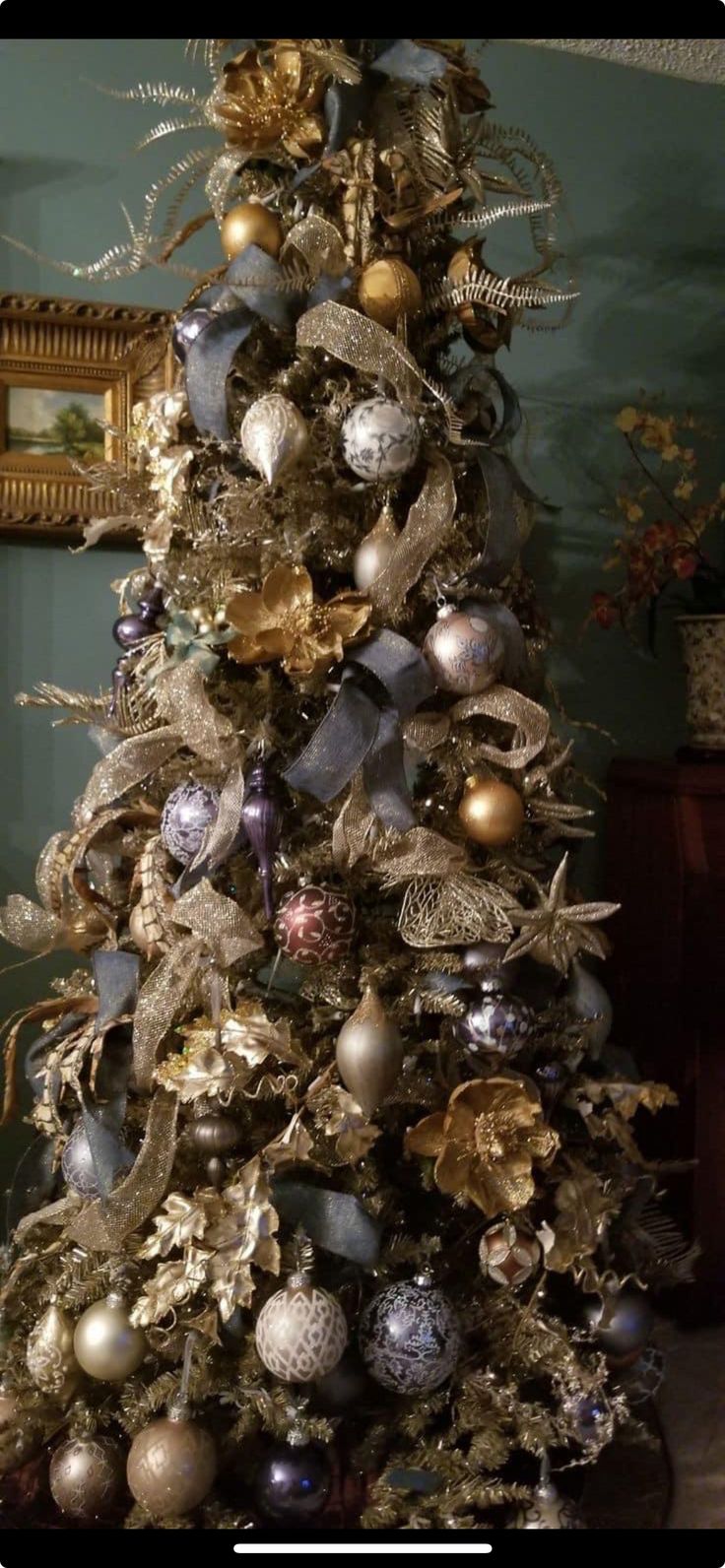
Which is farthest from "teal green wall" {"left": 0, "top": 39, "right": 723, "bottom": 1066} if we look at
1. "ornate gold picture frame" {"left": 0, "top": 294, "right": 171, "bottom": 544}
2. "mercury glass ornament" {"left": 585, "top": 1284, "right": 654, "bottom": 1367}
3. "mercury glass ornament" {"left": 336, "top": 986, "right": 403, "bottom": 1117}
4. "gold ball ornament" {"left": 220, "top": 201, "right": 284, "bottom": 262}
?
"mercury glass ornament" {"left": 585, "top": 1284, "right": 654, "bottom": 1367}

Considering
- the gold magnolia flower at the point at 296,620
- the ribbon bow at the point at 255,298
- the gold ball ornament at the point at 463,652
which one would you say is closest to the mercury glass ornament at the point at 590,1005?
the gold ball ornament at the point at 463,652

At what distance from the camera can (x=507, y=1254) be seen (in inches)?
44.1

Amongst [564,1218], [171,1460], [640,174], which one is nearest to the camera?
[171,1460]

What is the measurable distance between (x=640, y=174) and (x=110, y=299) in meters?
0.94

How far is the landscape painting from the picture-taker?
168cm

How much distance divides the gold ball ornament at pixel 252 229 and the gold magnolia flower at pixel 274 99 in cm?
7

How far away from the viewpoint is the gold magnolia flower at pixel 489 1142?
1.12m

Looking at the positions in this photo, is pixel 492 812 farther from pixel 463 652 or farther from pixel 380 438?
pixel 380 438

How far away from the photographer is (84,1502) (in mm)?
1100

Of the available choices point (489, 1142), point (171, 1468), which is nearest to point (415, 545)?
point (489, 1142)

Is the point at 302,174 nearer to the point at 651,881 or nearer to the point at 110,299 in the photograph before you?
the point at 110,299

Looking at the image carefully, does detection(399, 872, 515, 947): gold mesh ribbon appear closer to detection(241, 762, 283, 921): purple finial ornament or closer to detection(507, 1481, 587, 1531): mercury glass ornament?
detection(241, 762, 283, 921): purple finial ornament

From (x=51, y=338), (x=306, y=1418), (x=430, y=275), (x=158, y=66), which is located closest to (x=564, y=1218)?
(x=306, y=1418)

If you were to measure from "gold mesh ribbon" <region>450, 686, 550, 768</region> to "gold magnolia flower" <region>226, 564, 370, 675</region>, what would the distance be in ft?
0.48
